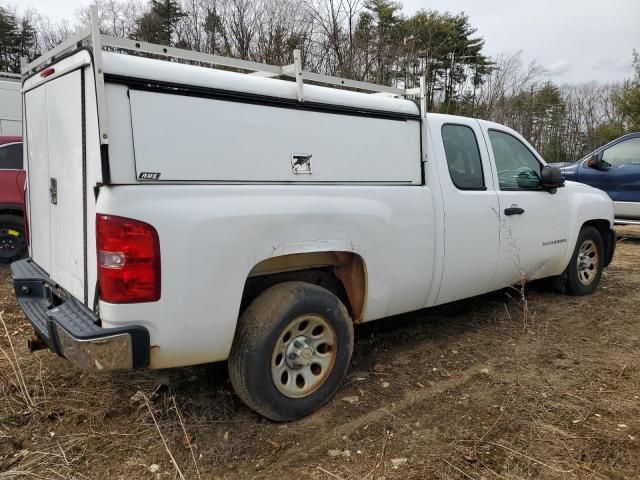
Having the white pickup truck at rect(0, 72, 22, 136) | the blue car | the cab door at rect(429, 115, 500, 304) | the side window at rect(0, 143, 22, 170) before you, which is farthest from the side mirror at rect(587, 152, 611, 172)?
the white pickup truck at rect(0, 72, 22, 136)

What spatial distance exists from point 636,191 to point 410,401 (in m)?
8.06

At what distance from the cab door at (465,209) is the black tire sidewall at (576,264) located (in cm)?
158

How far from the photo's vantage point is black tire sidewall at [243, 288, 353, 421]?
2904 millimetres

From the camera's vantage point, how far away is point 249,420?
314cm

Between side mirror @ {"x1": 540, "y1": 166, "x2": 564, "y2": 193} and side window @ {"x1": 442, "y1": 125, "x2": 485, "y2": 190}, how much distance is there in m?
0.85

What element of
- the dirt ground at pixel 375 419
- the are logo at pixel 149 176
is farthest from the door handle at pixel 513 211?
the are logo at pixel 149 176

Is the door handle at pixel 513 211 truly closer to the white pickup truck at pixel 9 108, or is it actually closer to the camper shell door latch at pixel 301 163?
the camper shell door latch at pixel 301 163

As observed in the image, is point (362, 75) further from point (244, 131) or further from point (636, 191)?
point (244, 131)

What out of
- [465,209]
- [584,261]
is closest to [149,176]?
[465,209]

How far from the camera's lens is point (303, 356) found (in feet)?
10.3

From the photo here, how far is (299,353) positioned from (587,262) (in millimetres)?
4141

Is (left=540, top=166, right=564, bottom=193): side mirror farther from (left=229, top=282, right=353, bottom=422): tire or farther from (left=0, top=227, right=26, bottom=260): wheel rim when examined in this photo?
(left=0, top=227, right=26, bottom=260): wheel rim

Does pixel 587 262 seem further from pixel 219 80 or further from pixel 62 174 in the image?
pixel 62 174

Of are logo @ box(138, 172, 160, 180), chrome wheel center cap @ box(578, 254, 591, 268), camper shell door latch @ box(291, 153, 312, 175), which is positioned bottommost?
chrome wheel center cap @ box(578, 254, 591, 268)
